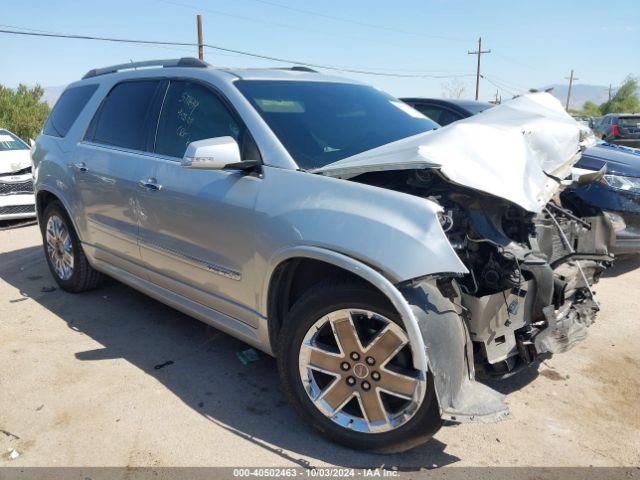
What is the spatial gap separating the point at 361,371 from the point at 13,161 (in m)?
7.83

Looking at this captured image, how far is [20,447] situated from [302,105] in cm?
245

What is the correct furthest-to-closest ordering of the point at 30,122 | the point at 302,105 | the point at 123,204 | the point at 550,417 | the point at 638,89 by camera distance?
1. the point at 638,89
2. the point at 30,122
3. the point at 123,204
4. the point at 302,105
5. the point at 550,417

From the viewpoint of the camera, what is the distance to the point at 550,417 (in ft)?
9.92

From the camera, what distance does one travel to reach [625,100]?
6531 cm

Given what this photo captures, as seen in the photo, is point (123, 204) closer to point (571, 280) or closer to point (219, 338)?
point (219, 338)

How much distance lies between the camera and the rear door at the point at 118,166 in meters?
3.78

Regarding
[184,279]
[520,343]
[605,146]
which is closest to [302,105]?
[184,279]

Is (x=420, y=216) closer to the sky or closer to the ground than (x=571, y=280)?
closer to the sky

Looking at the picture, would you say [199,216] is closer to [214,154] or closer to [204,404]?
[214,154]

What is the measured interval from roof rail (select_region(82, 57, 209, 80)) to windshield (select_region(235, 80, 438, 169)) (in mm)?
581

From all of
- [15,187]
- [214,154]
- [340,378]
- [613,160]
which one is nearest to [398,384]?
[340,378]

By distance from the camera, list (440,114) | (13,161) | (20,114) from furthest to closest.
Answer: (20,114) < (13,161) < (440,114)

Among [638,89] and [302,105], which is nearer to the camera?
[302,105]

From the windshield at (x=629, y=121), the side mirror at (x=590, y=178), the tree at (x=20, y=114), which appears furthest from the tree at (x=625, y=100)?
the side mirror at (x=590, y=178)
